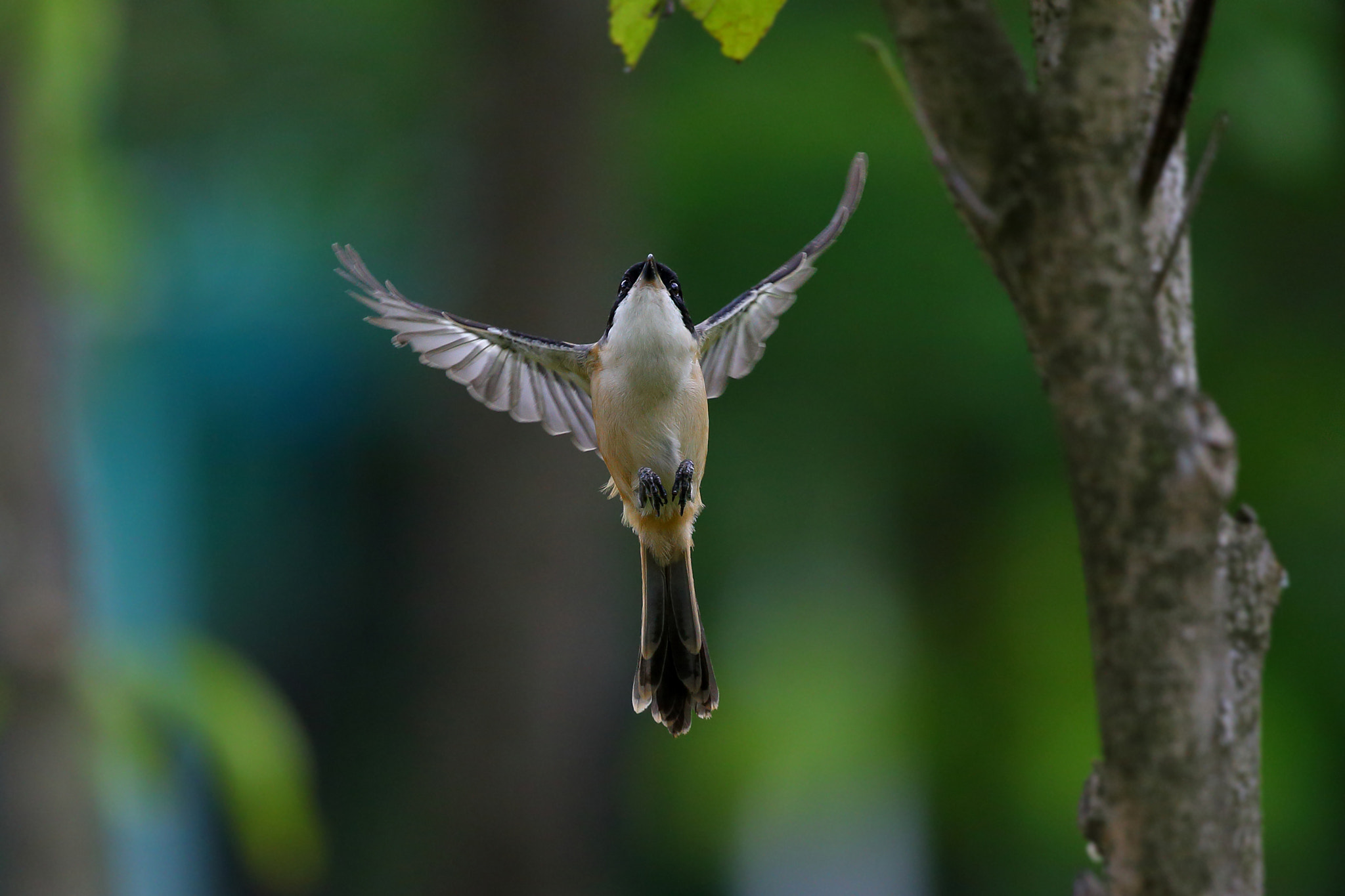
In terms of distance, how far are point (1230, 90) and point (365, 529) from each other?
10812mm

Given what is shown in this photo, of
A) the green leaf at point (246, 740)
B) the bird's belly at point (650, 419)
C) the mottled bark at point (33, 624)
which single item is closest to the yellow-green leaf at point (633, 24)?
the bird's belly at point (650, 419)

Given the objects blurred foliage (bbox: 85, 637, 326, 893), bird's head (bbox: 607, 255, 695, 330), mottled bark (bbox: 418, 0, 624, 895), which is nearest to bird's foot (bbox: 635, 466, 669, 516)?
bird's head (bbox: 607, 255, 695, 330)

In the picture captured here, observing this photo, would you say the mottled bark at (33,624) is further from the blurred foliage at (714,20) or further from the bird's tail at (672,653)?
the blurred foliage at (714,20)

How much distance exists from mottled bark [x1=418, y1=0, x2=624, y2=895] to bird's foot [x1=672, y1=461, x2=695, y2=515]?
614cm

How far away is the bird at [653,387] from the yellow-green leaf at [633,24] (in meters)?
0.47

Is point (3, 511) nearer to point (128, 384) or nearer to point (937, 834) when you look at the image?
point (128, 384)

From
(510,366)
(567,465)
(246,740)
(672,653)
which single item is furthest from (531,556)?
(672,653)

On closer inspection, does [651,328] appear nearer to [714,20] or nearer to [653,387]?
[653,387]

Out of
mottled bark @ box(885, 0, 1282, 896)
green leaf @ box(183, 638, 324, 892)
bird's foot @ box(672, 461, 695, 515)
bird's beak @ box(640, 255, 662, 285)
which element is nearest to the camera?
mottled bark @ box(885, 0, 1282, 896)

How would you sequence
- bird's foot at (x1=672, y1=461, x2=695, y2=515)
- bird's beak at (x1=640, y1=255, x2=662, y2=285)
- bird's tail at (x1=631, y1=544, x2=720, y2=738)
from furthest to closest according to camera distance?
bird's foot at (x1=672, y1=461, x2=695, y2=515)
bird's beak at (x1=640, y1=255, x2=662, y2=285)
bird's tail at (x1=631, y1=544, x2=720, y2=738)

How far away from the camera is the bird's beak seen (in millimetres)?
2311

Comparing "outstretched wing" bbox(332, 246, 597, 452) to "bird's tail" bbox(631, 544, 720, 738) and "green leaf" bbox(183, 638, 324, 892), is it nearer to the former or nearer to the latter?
"bird's tail" bbox(631, 544, 720, 738)

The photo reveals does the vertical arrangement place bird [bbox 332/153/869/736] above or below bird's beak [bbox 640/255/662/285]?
below

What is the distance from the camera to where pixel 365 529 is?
15750 mm
